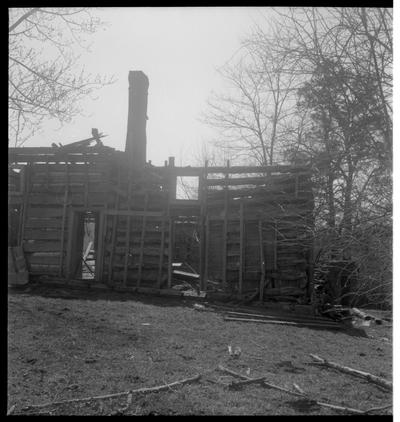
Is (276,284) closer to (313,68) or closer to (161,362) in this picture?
(161,362)

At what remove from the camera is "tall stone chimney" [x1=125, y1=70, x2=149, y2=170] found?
63.4 ft

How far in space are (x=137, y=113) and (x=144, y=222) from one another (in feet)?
24.7

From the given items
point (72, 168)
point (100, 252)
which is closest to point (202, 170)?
point (100, 252)

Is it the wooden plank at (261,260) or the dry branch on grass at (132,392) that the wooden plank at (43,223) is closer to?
the wooden plank at (261,260)

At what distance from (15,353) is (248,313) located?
6079 millimetres

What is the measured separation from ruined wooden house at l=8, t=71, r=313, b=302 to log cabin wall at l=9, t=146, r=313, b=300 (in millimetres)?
30

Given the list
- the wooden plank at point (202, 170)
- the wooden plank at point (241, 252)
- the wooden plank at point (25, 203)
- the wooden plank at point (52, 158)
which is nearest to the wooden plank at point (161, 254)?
the wooden plank at point (202, 170)

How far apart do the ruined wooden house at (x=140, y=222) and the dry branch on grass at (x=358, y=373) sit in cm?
515

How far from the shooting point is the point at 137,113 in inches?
771

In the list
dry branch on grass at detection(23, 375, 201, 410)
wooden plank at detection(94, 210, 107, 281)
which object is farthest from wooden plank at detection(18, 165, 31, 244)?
dry branch on grass at detection(23, 375, 201, 410)

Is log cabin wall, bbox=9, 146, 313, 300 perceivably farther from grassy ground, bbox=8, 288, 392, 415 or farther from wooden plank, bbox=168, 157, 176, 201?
grassy ground, bbox=8, 288, 392, 415

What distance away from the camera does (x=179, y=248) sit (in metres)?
17.1

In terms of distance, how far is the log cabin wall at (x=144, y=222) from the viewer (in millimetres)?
12852
